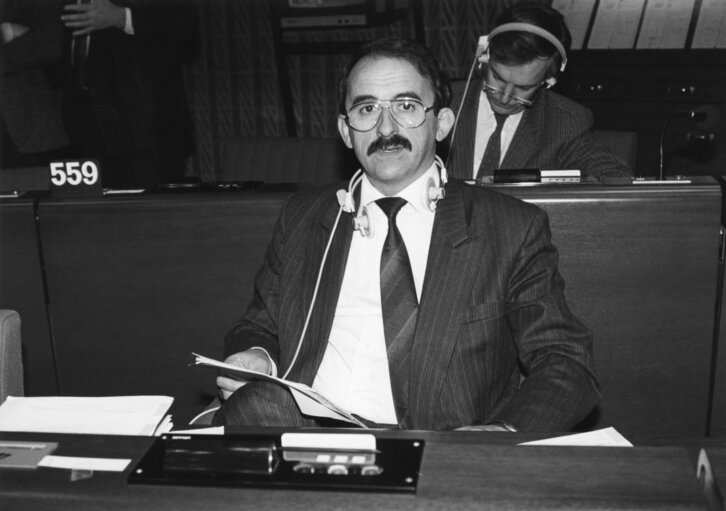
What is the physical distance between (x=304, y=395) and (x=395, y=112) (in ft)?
2.25

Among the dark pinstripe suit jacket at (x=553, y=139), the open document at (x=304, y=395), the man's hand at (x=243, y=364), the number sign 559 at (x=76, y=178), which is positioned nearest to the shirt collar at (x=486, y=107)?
the dark pinstripe suit jacket at (x=553, y=139)

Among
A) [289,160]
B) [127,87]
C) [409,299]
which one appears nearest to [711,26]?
[289,160]

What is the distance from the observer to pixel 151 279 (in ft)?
7.58

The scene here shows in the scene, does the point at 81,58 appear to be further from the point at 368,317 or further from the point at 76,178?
the point at 368,317

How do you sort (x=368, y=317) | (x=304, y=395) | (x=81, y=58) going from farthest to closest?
(x=81, y=58) < (x=368, y=317) < (x=304, y=395)

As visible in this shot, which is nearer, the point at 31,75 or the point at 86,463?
the point at 86,463

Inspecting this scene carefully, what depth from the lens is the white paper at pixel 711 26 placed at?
13.6ft

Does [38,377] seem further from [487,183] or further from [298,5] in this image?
[298,5]

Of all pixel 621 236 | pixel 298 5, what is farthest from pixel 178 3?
pixel 621 236

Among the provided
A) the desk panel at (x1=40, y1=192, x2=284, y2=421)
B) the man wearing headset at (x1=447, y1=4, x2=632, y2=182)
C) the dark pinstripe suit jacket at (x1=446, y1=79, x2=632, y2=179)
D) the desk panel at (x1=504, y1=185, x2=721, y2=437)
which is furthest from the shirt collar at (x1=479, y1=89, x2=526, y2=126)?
the desk panel at (x1=40, y1=192, x2=284, y2=421)

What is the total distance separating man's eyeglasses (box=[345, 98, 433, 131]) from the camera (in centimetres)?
176

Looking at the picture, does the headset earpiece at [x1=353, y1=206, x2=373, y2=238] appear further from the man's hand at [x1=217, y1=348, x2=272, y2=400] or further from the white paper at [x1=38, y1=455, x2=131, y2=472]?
the white paper at [x1=38, y1=455, x2=131, y2=472]

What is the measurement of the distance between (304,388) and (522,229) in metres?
0.60

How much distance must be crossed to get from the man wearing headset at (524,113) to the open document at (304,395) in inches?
49.4
